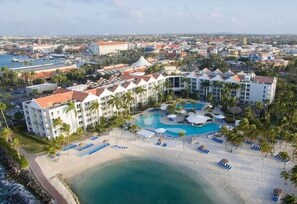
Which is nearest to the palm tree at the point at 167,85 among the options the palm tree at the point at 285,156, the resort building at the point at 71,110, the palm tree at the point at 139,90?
the palm tree at the point at 139,90

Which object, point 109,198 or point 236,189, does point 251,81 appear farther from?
point 109,198

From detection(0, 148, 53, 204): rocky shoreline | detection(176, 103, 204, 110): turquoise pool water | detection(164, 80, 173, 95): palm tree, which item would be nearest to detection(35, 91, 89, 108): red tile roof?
detection(0, 148, 53, 204): rocky shoreline

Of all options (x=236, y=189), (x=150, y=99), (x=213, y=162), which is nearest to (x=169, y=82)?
(x=150, y=99)

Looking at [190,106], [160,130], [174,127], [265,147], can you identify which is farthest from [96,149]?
[190,106]

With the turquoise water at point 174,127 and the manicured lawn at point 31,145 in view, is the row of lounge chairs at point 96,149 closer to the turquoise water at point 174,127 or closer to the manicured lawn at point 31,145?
the manicured lawn at point 31,145

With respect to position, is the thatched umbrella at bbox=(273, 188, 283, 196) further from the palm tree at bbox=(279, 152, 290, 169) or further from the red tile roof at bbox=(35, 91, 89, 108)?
the red tile roof at bbox=(35, 91, 89, 108)

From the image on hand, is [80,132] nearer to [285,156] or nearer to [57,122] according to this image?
[57,122]
